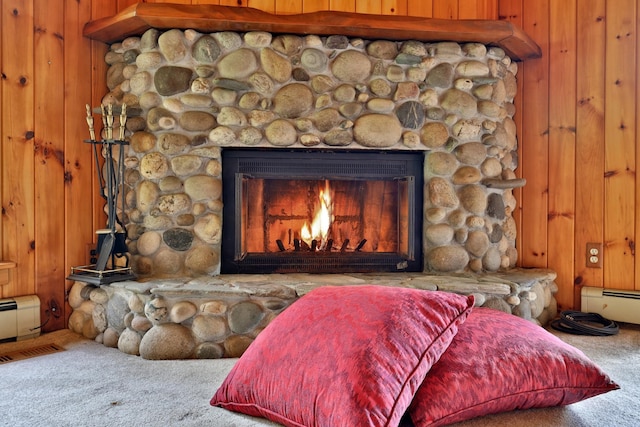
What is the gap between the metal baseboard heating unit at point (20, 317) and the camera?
7.45 feet

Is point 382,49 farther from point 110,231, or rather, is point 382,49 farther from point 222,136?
point 110,231

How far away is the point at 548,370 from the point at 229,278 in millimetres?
1469

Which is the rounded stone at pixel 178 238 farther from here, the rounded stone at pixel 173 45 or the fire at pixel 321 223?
the rounded stone at pixel 173 45

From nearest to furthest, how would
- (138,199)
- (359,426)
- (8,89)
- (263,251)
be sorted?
(359,426) < (8,89) < (138,199) < (263,251)

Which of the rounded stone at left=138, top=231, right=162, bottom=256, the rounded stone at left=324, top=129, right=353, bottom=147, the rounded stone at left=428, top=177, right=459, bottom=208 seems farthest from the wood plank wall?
the rounded stone at left=324, top=129, right=353, bottom=147

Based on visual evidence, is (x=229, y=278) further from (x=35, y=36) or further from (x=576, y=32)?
(x=576, y=32)

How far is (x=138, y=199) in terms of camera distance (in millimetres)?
2486

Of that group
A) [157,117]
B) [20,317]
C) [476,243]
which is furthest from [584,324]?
[20,317]

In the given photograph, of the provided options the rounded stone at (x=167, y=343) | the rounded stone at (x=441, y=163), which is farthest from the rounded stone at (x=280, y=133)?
the rounded stone at (x=167, y=343)

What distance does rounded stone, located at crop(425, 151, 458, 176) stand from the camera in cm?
258

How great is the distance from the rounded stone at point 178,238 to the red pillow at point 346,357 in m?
1.07

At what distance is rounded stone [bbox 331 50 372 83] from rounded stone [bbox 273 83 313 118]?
0.19 meters

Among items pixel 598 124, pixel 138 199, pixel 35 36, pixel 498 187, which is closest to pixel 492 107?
pixel 498 187

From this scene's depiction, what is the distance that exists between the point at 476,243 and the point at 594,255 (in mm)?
700
